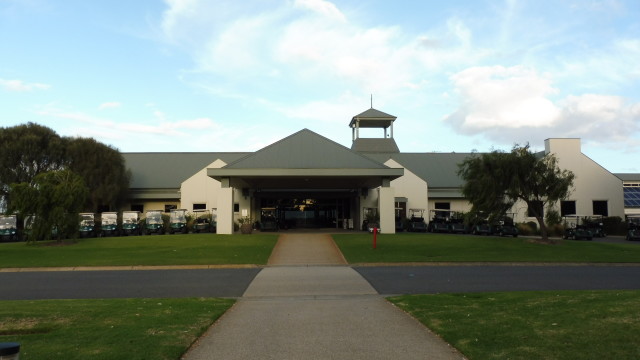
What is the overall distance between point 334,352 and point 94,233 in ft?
122

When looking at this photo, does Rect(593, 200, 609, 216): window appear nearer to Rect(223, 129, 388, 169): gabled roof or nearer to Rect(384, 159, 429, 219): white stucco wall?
Rect(384, 159, 429, 219): white stucco wall

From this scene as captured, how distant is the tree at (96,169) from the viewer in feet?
153

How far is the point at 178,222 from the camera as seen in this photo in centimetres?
4112

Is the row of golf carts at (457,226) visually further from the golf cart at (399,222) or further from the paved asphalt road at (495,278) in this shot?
the paved asphalt road at (495,278)

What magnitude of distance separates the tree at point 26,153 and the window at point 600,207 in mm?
50467

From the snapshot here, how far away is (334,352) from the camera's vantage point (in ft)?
23.7

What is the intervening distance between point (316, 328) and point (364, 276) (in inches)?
343

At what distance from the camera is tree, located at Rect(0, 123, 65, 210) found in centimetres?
4503

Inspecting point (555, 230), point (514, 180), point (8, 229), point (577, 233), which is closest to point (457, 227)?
point (555, 230)

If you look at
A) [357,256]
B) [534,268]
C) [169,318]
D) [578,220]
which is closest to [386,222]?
[357,256]

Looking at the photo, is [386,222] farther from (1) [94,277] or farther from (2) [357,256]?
(1) [94,277]

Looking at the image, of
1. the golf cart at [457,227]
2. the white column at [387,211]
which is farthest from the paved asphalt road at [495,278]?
the golf cart at [457,227]

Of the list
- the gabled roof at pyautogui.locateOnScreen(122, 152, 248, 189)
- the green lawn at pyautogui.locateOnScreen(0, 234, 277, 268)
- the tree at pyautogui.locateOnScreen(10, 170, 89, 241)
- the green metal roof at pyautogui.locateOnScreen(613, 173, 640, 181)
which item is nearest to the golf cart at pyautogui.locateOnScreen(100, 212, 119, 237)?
the tree at pyautogui.locateOnScreen(10, 170, 89, 241)

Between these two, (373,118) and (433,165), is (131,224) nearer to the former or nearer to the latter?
(373,118)
